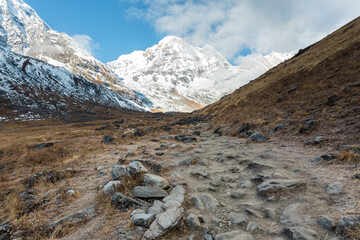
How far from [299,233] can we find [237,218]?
4.50 feet

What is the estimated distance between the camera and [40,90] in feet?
468

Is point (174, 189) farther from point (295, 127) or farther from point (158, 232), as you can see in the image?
point (295, 127)

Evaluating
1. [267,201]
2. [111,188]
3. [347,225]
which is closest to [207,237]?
[267,201]

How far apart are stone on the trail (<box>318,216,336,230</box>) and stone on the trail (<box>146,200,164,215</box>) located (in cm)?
376

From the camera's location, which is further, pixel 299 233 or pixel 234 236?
pixel 234 236

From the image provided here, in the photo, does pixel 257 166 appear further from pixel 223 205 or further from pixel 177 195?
pixel 177 195

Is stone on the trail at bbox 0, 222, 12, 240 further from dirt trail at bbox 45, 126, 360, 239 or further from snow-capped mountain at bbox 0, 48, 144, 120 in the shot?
snow-capped mountain at bbox 0, 48, 144, 120

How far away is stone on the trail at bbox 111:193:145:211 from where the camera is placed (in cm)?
492

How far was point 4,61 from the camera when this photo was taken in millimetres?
148125

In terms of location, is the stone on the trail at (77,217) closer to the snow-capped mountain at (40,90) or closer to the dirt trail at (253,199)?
the dirt trail at (253,199)

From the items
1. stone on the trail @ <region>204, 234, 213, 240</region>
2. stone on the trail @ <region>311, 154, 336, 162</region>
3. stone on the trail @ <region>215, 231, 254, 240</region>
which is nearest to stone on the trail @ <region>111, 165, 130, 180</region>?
stone on the trail @ <region>204, 234, 213, 240</region>

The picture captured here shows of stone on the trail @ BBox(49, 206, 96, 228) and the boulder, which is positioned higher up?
the boulder

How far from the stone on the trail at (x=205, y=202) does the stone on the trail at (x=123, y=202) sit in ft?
5.50

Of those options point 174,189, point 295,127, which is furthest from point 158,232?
point 295,127
